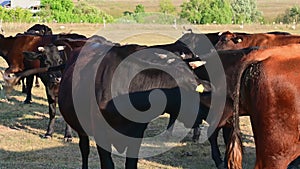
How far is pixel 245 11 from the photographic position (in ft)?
228

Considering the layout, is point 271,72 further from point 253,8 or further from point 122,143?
point 253,8

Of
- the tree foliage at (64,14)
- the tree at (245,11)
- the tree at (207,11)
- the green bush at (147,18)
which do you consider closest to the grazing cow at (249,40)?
the green bush at (147,18)

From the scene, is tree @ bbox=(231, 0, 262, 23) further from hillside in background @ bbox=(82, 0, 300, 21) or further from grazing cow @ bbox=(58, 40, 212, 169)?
grazing cow @ bbox=(58, 40, 212, 169)

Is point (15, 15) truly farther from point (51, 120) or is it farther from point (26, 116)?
point (51, 120)

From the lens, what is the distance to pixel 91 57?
6.70 meters

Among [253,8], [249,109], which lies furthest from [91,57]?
[253,8]

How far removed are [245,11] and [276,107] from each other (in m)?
66.3

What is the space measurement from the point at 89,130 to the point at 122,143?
21.2 inches

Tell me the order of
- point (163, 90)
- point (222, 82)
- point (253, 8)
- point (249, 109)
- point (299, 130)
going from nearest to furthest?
point (299, 130) < point (249, 109) < point (163, 90) < point (222, 82) < point (253, 8)

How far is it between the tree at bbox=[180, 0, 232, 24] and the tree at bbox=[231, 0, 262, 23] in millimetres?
2567

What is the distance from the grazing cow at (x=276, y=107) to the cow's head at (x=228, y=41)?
516 cm

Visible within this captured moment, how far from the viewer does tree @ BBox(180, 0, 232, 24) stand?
197 ft

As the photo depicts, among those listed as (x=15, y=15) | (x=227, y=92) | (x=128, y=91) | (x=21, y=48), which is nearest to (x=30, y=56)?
(x=21, y=48)

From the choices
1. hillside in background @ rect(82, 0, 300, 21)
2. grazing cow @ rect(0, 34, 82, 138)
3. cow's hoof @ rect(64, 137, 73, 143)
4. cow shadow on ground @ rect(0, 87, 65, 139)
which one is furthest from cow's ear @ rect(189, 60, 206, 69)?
hillside in background @ rect(82, 0, 300, 21)
